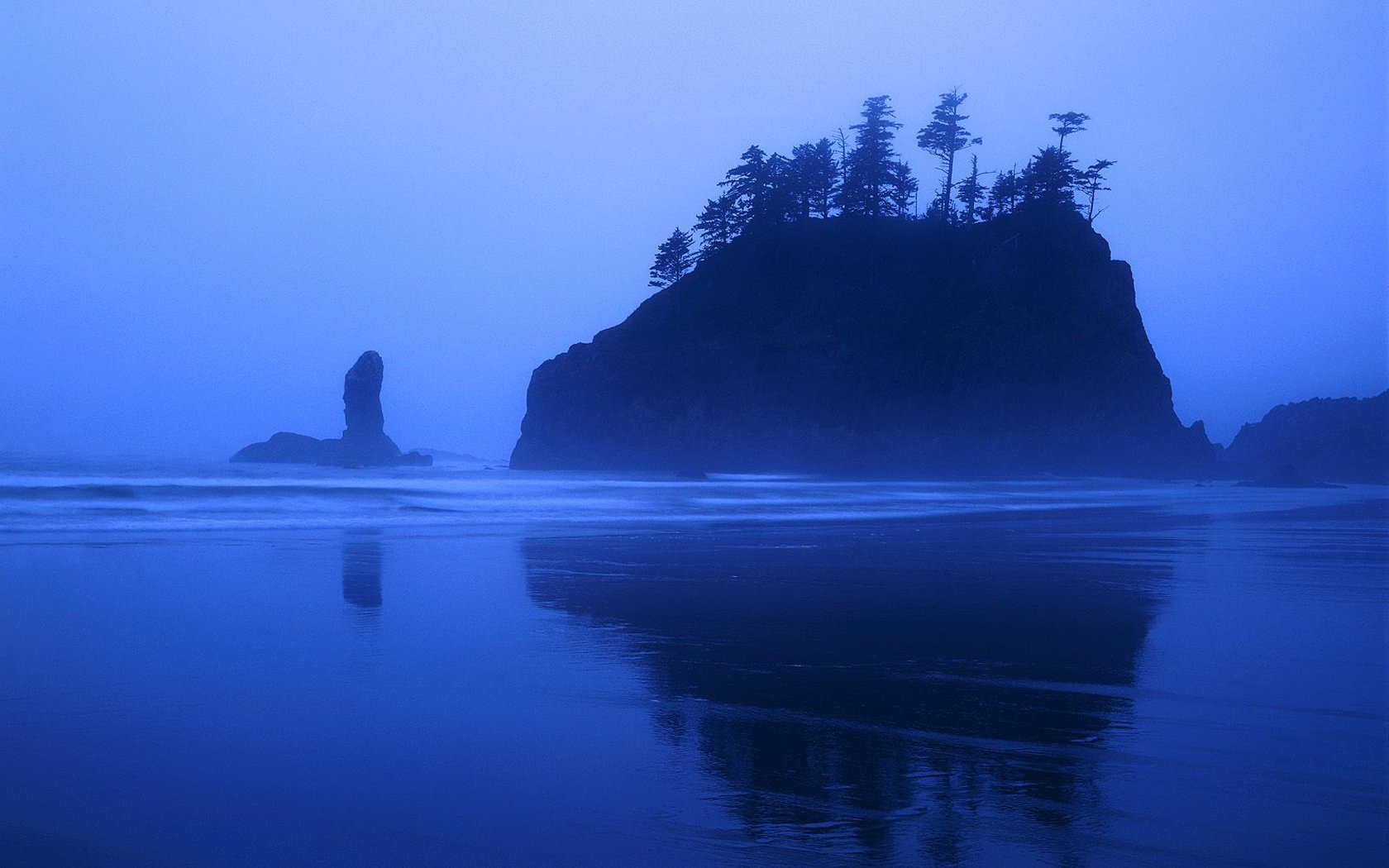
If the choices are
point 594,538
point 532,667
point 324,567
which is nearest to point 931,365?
point 594,538

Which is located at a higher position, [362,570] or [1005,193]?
[1005,193]

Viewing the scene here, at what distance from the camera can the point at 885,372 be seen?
2208 inches

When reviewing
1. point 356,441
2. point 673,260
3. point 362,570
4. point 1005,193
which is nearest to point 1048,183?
point 1005,193

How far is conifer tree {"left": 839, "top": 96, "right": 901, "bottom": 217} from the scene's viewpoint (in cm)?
6931

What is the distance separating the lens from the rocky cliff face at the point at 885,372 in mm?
54469

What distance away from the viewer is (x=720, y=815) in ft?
10.8

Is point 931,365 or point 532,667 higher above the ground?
point 931,365

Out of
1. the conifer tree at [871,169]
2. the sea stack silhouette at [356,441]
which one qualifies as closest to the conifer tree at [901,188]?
the conifer tree at [871,169]

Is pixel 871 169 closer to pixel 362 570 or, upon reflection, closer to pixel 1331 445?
pixel 1331 445

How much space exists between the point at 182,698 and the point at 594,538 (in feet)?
32.4

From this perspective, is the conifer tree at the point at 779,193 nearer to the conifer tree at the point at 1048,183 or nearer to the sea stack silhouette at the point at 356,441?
the conifer tree at the point at 1048,183

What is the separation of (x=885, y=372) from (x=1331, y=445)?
3422 cm

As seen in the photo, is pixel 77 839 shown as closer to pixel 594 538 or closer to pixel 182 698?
pixel 182 698

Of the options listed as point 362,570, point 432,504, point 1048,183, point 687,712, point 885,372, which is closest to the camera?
point 687,712
